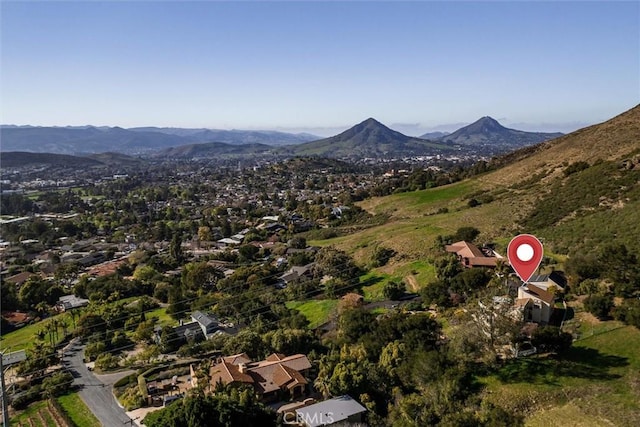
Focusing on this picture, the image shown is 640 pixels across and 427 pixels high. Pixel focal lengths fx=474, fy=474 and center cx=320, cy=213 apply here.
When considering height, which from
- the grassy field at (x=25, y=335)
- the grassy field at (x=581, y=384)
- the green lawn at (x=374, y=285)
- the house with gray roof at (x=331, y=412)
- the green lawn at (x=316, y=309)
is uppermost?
the grassy field at (x=581, y=384)

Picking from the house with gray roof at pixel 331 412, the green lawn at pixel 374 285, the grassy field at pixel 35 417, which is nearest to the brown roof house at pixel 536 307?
the house with gray roof at pixel 331 412

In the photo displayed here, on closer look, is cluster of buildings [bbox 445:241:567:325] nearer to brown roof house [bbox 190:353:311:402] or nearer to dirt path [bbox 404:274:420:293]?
dirt path [bbox 404:274:420:293]

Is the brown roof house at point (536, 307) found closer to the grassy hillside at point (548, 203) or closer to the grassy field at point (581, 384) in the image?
the grassy field at point (581, 384)

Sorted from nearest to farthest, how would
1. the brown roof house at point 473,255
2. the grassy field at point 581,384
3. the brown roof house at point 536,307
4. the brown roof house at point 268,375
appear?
the grassy field at point 581,384 → the brown roof house at point 536,307 → the brown roof house at point 268,375 → the brown roof house at point 473,255

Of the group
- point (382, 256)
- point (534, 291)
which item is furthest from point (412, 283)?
point (534, 291)

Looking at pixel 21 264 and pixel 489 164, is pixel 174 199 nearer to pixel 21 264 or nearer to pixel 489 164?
pixel 21 264

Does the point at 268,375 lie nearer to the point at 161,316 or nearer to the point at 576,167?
the point at 161,316

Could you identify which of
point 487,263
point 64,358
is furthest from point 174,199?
point 487,263
